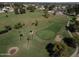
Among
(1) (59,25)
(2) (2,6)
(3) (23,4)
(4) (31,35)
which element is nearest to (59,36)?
(1) (59,25)

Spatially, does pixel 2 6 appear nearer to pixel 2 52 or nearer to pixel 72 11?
pixel 2 52

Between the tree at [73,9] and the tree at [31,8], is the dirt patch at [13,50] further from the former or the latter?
the tree at [73,9]

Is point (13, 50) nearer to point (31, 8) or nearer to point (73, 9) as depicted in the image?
point (31, 8)

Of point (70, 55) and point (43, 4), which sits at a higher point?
point (43, 4)

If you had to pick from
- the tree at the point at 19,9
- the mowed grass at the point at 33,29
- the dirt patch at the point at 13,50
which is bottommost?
the dirt patch at the point at 13,50

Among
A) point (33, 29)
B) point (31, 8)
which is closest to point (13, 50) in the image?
point (33, 29)

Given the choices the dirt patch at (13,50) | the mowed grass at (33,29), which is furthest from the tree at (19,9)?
the dirt patch at (13,50)

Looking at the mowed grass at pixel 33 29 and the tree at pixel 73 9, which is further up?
the tree at pixel 73 9

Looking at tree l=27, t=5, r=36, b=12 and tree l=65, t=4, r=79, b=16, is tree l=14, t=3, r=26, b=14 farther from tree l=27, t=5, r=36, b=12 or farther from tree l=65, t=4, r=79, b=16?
tree l=65, t=4, r=79, b=16
